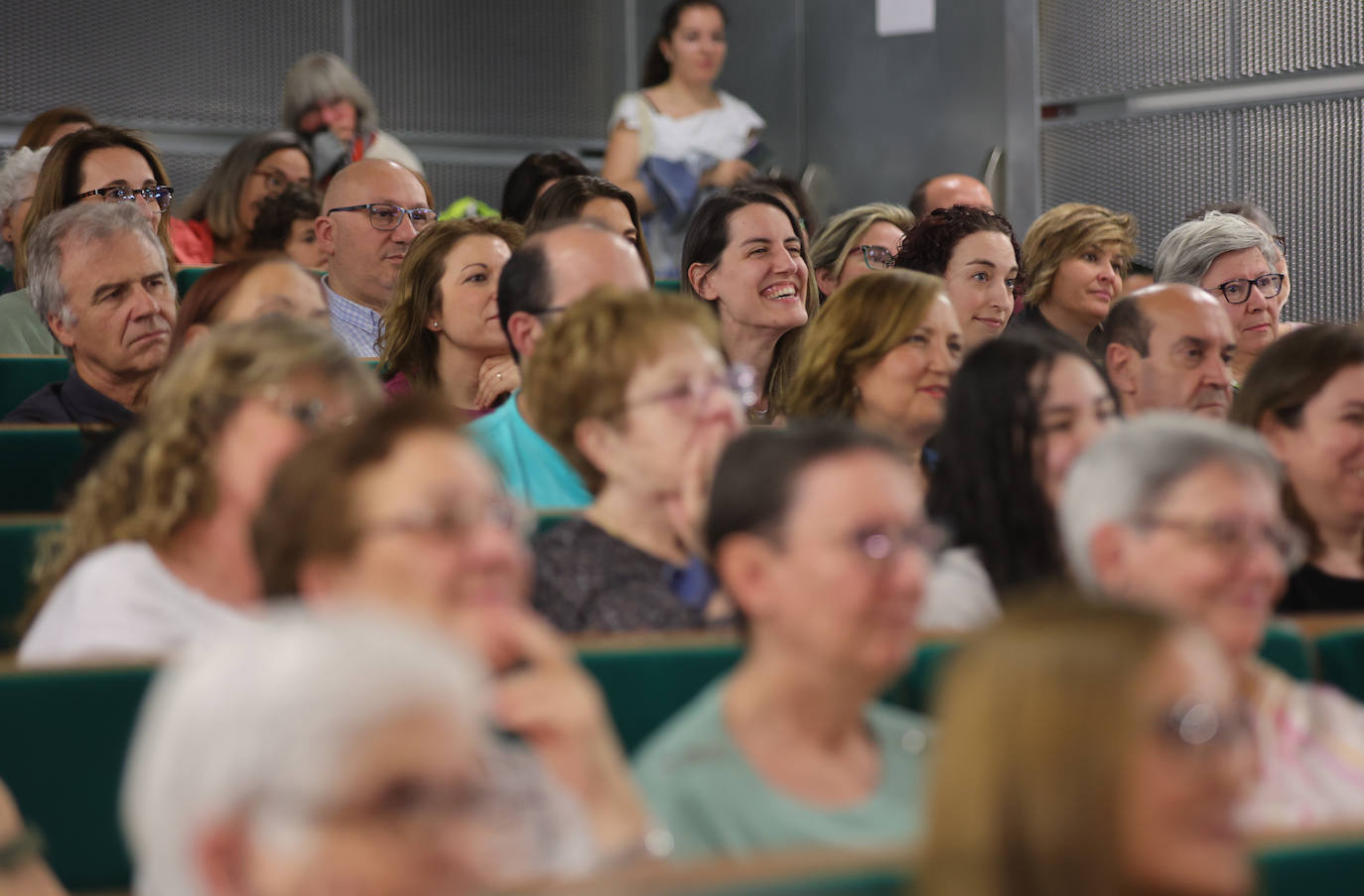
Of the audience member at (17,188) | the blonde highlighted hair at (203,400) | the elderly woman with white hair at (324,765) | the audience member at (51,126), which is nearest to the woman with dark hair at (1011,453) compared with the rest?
the blonde highlighted hair at (203,400)

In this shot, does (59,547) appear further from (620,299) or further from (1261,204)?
(1261,204)

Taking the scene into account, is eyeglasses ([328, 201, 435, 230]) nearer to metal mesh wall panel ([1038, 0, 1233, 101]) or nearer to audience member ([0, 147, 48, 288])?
audience member ([0, 147, 48, 288])

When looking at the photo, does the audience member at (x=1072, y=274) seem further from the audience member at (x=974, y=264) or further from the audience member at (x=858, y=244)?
the audience member at (x=974, y=264)

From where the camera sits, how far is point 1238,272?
13.7ft

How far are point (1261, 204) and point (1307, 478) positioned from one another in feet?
10.9

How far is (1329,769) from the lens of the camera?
1.68 metres

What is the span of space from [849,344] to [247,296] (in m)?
0.95

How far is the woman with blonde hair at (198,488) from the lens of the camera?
174 cm

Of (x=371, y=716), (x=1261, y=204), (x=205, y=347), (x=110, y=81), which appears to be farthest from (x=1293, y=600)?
(x=110, y=81)

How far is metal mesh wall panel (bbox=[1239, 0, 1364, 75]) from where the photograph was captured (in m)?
5.34

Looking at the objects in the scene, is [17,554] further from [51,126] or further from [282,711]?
[51,126]

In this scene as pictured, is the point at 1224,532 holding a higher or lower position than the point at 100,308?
lower

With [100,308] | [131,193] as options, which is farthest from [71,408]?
[131,193]

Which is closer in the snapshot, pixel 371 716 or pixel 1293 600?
pixel 371 716
